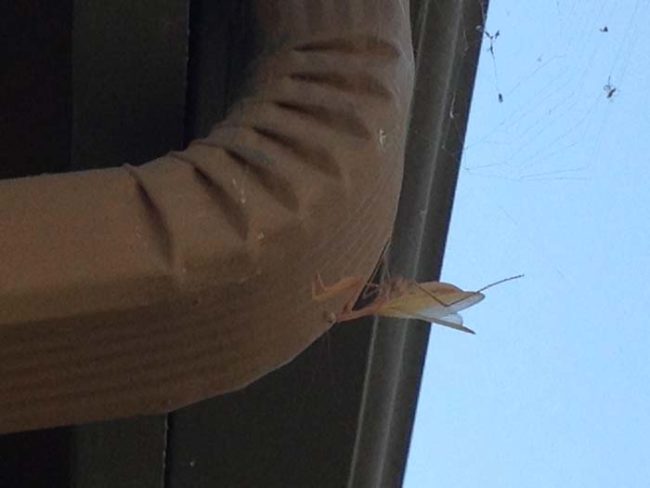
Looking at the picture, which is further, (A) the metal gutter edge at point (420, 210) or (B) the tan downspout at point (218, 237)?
(A) the metal gutter edge at point (420, 210)

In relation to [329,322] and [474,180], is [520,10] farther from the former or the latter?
[329,322]

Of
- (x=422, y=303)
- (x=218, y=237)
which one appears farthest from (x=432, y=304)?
(x=218, y=237)

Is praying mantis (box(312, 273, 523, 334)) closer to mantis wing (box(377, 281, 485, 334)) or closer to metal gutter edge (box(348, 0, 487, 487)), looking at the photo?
mantis wing (box(377, 281, 485, 334))

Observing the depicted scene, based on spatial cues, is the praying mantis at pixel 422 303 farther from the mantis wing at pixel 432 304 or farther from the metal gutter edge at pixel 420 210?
the metal gutter edge at pixel 420 210

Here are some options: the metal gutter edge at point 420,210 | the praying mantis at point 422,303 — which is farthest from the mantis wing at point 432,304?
the metal gutter edge at point 420,210

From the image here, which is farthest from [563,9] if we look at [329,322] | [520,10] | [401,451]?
[401,451]

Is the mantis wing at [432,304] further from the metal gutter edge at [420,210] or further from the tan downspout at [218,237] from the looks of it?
the metal gutter edge at [420,210]

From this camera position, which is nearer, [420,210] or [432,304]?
[432,304]

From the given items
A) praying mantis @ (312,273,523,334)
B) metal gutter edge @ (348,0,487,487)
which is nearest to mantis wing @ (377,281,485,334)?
praying mantis @ (312,273,523,334)

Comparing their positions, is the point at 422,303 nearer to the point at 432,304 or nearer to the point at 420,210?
the point at 432,304
